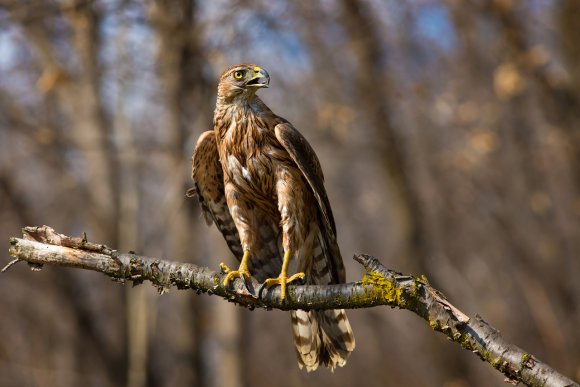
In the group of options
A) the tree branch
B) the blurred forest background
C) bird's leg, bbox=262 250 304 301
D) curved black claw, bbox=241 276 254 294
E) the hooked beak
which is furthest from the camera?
the blurred forest background

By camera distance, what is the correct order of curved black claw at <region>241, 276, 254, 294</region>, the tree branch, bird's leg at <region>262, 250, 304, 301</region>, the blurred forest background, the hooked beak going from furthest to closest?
1. the blurred forest background
2. the hooked beak
3. curved black claw at <region>241, 276, 254, 294</region>
4. bird's leg at <region>262, 250, 304, 301</region>
5. the tree branch

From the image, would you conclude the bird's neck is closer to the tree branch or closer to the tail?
the tree branch

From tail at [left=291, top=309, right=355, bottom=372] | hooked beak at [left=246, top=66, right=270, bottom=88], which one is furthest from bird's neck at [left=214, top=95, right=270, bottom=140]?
tail at [left=291, top=309, right=355, bottom=372]

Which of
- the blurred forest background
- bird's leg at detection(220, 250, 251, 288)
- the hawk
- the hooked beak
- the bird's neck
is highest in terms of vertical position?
the blurred forest background

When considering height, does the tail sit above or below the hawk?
below

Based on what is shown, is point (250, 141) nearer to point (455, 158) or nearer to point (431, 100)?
point (455, 158)

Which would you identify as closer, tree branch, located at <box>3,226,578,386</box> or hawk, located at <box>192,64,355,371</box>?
tree branch, located at <box>3,226,578,386</box>

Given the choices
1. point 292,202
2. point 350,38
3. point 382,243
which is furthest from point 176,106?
point 382,243

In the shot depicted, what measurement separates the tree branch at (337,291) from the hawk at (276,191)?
694 millimetres

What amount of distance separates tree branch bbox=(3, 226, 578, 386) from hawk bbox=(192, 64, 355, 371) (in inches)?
27.3

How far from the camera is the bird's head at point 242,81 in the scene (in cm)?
493

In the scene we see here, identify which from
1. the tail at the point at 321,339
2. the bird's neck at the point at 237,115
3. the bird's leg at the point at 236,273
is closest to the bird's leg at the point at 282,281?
the bird's leg at the point at 236,273

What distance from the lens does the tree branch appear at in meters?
3.08

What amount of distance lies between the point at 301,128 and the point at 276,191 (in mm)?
12120
